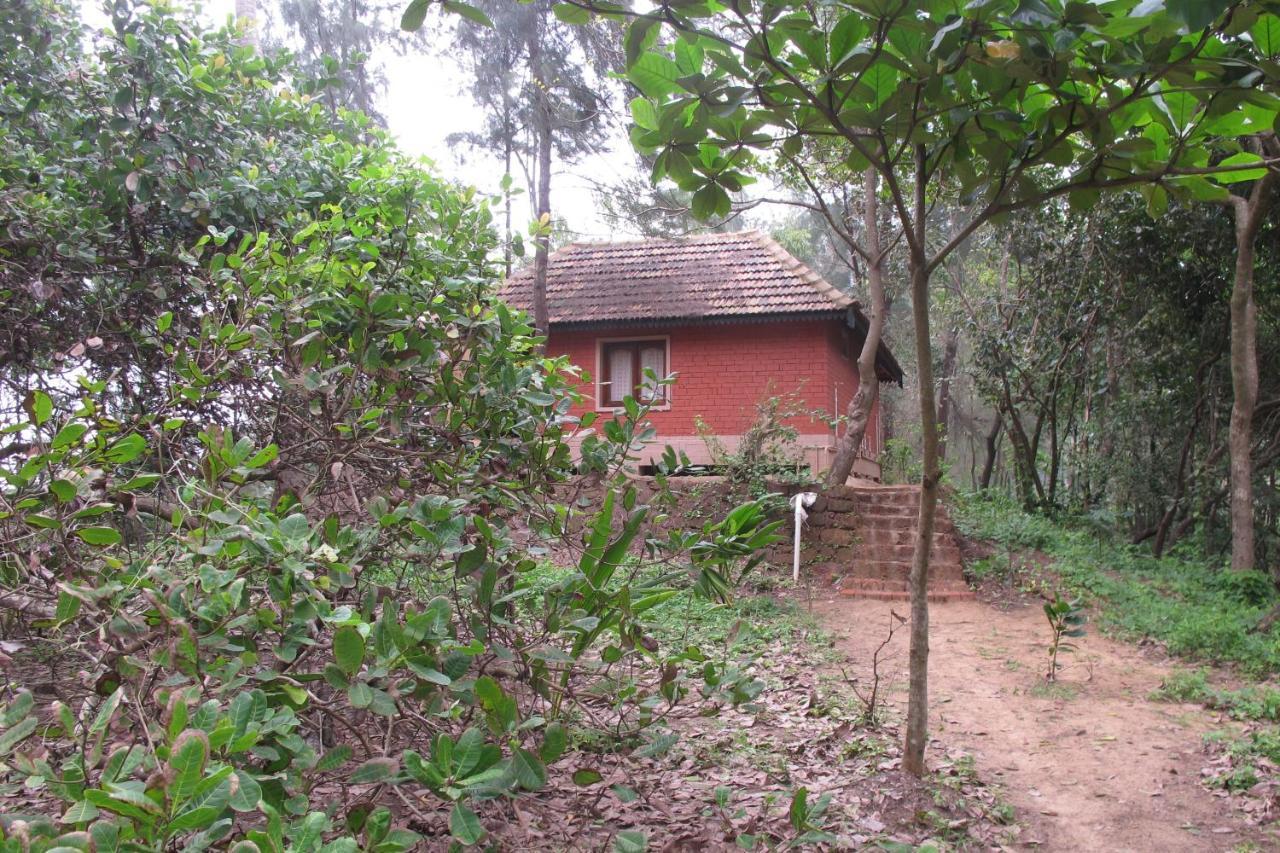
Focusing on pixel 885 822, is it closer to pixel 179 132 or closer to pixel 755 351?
pixel 179 132

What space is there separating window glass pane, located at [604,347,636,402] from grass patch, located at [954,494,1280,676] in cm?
655

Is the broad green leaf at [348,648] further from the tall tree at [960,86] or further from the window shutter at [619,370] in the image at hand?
→ the window shutter at [619,370]

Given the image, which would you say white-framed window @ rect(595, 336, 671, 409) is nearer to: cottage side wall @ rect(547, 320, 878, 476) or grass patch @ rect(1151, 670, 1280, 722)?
cottage side wall @ rect(547, 320, 878, 476)

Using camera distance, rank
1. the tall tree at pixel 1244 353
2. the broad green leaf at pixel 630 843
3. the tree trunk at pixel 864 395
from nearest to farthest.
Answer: the broad green leaf at pixel 630 843 → the tall tree at pixel 1244 353 → the tree trunk at pixel 864 395

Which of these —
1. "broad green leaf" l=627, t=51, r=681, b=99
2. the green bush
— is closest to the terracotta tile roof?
the green bush

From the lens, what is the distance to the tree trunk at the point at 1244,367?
28.2 ft

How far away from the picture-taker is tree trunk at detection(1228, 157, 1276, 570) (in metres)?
8.59

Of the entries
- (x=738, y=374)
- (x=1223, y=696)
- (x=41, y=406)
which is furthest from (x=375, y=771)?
(x=738, y=374)

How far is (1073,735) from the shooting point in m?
5.27

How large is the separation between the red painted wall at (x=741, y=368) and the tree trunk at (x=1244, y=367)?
6.45 metres

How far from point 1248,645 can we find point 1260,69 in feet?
20.7

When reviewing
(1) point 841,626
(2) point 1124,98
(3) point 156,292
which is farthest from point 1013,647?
(3) point 156,292

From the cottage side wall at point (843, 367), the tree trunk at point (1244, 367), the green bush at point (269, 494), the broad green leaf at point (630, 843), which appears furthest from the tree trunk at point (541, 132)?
the broad green leaf at point (630, 843)

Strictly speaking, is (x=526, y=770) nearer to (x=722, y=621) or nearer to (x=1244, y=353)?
(x=722, y=621)
